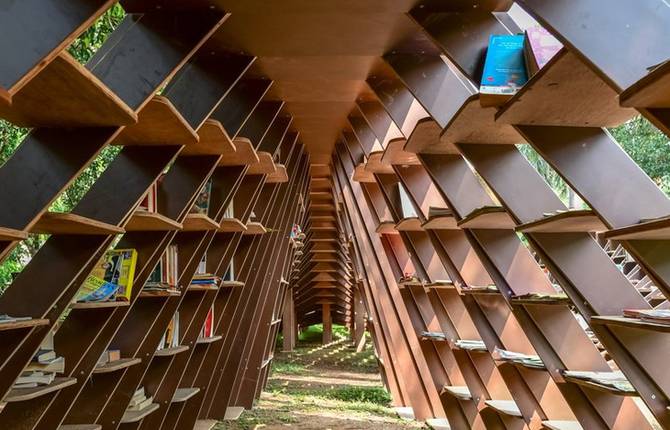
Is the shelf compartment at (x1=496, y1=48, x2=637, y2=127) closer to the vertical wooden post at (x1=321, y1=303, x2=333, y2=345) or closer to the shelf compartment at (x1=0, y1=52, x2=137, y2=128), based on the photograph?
the shelf compartment at (x1=0, y1=52, x2=137, y2=128)

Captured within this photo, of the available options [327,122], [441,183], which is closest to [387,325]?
[327,122]

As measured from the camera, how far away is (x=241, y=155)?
14.8ft

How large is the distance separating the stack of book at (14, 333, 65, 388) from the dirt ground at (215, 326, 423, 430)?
12.9 feet

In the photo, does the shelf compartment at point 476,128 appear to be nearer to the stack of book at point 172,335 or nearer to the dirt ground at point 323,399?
the stack of book at point 172,335

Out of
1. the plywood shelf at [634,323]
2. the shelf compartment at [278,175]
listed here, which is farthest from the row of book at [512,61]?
the shelf compartment at [278,175]

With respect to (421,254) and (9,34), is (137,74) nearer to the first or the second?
(9,34)

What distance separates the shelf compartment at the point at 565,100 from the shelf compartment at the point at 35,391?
7.28ft

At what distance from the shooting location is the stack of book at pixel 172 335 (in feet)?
14.9

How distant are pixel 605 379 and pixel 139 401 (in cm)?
311

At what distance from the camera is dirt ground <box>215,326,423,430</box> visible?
7164 millimetres

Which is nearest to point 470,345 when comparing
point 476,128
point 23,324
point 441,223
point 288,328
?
point 441,223

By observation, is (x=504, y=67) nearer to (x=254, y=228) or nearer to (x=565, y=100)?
(x=565, y=100)

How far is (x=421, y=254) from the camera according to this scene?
5543mm

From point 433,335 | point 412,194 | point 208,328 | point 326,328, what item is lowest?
point 433,335
